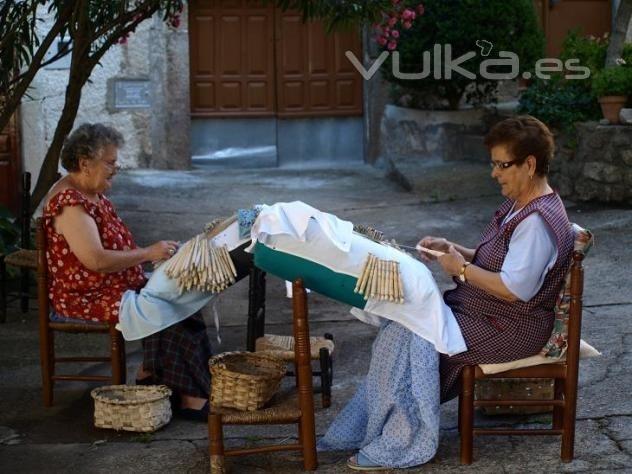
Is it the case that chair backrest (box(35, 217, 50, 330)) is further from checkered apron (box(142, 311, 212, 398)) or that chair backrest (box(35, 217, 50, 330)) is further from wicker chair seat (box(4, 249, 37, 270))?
wicker chair seat (box(4, 249, 37, 270))

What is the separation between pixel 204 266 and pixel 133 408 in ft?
2.37

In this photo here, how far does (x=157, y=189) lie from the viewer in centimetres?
1109

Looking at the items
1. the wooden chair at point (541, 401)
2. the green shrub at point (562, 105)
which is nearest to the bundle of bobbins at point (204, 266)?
the wooden chair at point (541, 401)

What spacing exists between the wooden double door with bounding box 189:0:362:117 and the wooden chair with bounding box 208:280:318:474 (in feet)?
29.1

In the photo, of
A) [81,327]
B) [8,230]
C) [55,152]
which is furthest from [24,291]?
[81,327]

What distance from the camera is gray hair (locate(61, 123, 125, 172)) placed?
4969 mm

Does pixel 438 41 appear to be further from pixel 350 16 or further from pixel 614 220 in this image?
pixel 350 16

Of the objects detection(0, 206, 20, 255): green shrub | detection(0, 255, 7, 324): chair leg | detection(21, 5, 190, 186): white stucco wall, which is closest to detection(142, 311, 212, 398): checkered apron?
detection(0, 255, 7, 324): chair leg

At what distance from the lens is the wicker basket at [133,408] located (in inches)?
186

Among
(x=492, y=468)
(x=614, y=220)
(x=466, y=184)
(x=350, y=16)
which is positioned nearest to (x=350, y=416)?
(x=492, y=468)

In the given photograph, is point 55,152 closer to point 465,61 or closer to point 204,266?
point 204,266

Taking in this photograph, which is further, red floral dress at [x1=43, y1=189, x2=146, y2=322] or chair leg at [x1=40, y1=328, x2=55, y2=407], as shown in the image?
chair leg at [x1=40, y1=328, x2=55, y2=407]

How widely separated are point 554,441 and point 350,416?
2.61 ft

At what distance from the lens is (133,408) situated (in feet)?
15.5
